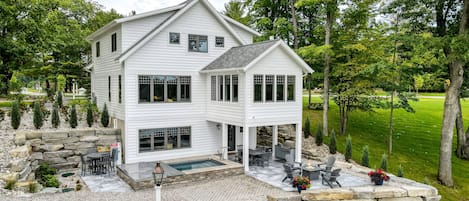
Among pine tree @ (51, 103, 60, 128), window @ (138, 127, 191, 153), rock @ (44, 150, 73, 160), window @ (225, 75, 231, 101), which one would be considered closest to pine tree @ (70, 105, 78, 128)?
pine tree @ (51, 103, 60, 128)

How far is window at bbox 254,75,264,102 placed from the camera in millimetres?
15891

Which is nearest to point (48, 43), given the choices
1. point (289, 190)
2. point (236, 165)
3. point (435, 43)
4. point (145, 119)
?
point (145, 119)

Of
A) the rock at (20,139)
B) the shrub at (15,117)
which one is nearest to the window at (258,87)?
the rock at (20,139)

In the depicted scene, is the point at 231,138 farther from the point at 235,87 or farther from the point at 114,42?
the point at 114,42

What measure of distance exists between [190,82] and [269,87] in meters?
4.18

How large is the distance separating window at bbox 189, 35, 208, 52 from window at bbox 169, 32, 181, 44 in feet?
2.22

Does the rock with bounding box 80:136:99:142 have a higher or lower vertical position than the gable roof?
lower

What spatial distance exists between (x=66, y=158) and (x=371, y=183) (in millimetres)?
13373

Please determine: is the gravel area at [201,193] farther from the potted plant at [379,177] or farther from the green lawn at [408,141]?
the green lawn at [408,141]

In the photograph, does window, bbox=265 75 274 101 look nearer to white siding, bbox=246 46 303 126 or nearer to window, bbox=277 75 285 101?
white siding, bbox=246 46 303 126

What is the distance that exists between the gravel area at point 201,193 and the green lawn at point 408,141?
9.02 m

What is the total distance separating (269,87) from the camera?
1628 cm

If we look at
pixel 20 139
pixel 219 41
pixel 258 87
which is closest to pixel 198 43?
pixel 219 41

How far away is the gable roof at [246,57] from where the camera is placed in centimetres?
1538
